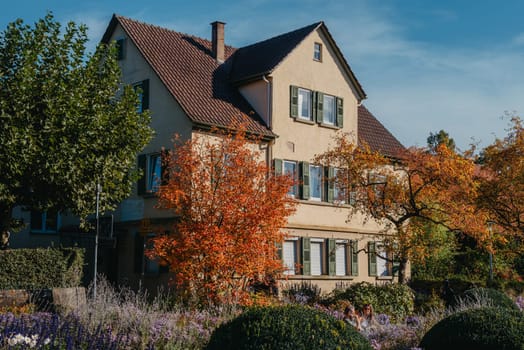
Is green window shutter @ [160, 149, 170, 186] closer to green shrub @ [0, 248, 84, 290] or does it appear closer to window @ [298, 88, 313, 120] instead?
green shrub @ [0, 248, 84, 290]

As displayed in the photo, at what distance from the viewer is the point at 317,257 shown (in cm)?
3164

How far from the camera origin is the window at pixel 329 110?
32.7 metres

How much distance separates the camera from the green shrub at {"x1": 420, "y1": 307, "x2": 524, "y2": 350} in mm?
12141

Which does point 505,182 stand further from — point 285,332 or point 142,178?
point 285,332

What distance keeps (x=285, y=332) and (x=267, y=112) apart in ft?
71.0

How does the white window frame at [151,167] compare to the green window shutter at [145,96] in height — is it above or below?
below

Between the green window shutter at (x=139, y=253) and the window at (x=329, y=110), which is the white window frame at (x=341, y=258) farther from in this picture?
the green window shutter at (x=139, y=253)

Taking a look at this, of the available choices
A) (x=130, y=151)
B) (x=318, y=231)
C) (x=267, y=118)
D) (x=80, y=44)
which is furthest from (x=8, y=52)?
(x=318, y=231)

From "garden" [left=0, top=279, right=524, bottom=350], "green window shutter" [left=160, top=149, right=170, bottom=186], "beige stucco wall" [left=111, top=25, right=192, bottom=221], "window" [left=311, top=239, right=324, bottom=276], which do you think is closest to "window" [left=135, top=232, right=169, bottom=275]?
"beige stucco wall" [left=111, top=25, right=192, bottom=221]

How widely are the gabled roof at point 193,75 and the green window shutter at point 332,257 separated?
565 cm

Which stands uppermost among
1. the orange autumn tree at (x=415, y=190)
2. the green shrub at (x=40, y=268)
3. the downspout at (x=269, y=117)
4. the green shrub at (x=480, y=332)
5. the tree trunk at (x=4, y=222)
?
the downspout at (x=269, y=117)

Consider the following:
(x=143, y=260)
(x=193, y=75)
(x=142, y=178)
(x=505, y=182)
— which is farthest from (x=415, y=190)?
(x=143, y=260)

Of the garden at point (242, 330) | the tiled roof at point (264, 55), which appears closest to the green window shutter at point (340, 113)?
the tiled roof at point (264, 55)

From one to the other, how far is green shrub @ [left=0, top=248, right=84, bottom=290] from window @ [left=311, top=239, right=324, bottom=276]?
10782 millimetres
